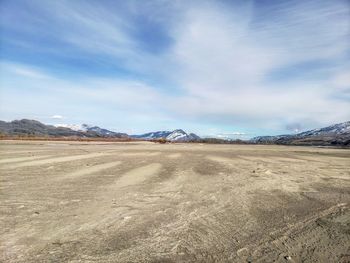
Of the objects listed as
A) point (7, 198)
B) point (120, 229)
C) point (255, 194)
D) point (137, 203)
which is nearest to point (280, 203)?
point (255, 194)

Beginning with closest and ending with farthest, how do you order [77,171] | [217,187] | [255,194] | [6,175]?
[255,194]
[217,187]
[6,175]
[77,171]

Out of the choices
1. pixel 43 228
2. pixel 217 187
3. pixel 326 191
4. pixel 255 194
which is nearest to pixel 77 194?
pixel 43 228

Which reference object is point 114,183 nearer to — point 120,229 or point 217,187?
point 217,187

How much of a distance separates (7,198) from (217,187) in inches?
261

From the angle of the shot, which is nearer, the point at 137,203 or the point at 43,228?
the point at 43,228

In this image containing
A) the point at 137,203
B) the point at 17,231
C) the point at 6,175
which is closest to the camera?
the point at 17,231

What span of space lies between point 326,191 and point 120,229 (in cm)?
835

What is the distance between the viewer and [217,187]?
12.2 m

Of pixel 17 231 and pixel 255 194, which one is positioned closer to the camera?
pixel 17 231

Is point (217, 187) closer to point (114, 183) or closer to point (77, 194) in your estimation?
point (114, 183)

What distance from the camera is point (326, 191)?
12.3 m

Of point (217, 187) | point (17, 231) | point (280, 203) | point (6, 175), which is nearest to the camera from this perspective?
point (17, 231)

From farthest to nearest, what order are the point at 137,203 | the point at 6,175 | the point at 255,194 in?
1. the point at 6,175
2. the point at 255,194
3. the point at 137,203

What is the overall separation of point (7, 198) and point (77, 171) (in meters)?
6.47
